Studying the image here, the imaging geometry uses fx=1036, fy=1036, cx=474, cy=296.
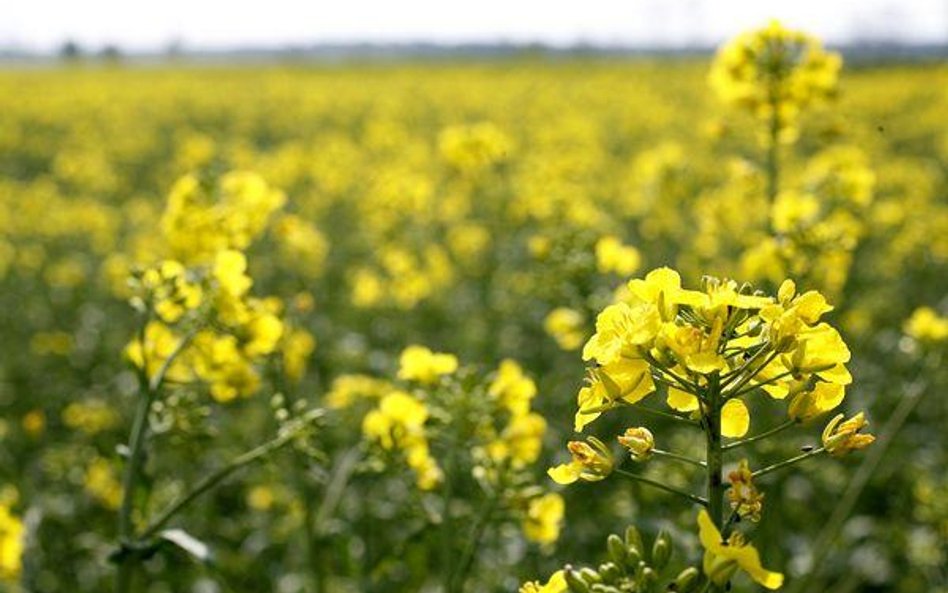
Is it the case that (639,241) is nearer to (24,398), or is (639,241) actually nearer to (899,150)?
(24,398)

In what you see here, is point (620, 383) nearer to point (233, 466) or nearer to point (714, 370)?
point (714, 370)

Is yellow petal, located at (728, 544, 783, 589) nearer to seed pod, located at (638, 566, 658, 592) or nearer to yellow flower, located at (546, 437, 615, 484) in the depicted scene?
seed pod, located at (638, 566, 658, 592)

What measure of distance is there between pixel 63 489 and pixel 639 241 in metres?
5.71

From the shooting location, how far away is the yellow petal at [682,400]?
60.0 inches

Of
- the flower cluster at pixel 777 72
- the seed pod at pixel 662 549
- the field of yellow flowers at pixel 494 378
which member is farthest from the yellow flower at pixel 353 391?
the seed pod at pixel 662 549

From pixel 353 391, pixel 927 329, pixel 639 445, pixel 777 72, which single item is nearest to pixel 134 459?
pixel 353 391

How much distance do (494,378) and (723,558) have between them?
1342 mm

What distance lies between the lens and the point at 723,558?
4.58ft

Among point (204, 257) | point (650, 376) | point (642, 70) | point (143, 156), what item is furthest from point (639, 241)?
point (642, 70)

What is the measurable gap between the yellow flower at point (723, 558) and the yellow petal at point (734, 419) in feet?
0.69

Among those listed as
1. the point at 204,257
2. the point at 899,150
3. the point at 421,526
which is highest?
the point at 204,257

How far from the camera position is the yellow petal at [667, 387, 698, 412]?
1523 mm

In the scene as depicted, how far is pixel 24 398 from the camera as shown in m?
6.76

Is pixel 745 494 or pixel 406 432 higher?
pixel 745 494
